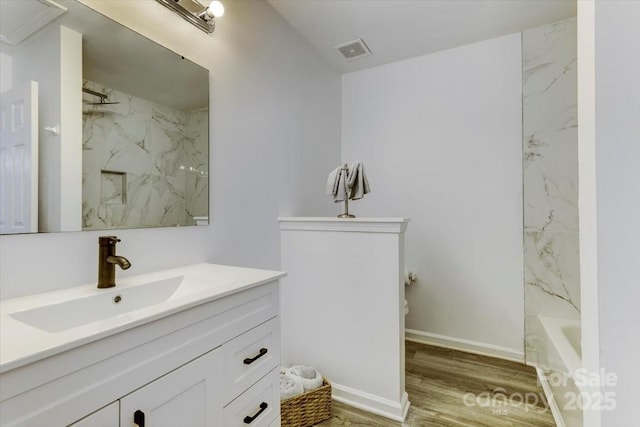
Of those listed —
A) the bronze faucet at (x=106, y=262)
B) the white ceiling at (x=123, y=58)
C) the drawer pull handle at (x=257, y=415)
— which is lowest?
the drawer pull handle at (x=257, y=415)

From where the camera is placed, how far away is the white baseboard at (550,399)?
154cm

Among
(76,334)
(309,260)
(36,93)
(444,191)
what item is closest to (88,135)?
(36,93)

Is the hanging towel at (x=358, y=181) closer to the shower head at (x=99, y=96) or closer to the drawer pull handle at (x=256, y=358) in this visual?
the drawer pull handle at (x=256, y=358)

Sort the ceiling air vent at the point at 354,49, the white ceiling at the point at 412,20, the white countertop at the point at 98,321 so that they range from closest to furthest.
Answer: the white countertop at the point at 98,321 → the white ceiling at the point at 412,20 → the ceiling air vent at the point at 354,49

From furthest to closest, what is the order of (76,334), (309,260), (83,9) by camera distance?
(309,260) → (83,9) → (76,334)

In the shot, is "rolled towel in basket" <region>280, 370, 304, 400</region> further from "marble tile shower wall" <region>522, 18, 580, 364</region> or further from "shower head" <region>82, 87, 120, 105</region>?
"marble tile shower wall" <region>522, 18, 580, 364</region>

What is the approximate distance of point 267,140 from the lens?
75.5 inches

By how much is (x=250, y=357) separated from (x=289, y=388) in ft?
2.16

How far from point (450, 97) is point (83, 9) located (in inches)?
97.6

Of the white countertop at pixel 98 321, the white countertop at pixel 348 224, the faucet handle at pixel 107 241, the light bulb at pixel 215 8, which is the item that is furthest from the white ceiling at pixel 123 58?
the white countertop at pixel 348 224

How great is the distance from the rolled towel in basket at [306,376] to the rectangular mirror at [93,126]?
1.01 meters

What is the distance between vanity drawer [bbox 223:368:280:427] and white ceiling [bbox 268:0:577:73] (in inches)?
87.4

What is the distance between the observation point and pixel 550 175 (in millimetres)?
2176

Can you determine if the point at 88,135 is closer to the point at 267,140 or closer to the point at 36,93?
the point at 36,93
